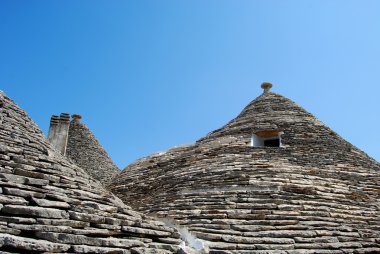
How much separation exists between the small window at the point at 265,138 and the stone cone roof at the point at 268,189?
0.12m

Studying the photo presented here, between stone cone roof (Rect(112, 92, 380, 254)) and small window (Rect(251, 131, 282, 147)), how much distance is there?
12 centimetres

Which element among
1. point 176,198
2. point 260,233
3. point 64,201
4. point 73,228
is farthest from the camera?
point 176,198

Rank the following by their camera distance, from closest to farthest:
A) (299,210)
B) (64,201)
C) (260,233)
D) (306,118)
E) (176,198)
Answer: (64,201) → (260,233) → (299,210) → (176,198) → (306,118)

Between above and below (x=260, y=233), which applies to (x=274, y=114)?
above

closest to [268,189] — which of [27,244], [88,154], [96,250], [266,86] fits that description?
[96,250]

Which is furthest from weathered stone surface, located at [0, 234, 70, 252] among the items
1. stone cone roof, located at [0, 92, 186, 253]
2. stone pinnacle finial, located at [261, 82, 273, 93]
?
stone pinnacle finial, located at [261, 82, 273, 93]

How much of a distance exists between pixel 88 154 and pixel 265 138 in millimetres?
8373

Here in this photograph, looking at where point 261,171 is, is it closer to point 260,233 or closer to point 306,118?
point 260,233

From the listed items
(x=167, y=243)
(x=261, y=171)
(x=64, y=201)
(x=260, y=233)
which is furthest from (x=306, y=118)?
(x=64, y=201)

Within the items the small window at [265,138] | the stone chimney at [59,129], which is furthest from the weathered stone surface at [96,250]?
the stone chimney at [59,129]

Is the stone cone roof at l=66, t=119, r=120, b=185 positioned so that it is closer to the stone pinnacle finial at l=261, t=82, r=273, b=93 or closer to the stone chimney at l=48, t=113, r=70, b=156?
the stone chimney at l=48, t=113, r=70, b=156

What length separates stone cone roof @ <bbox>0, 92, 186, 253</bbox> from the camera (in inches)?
134

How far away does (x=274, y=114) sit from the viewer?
30.0 feet

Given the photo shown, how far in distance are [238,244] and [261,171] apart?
2.01 metres
